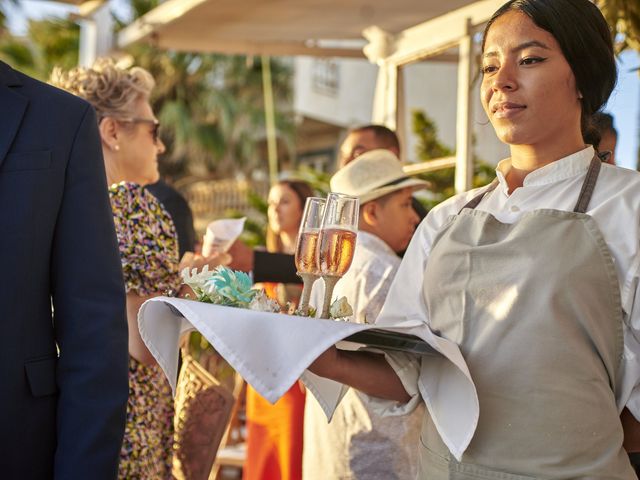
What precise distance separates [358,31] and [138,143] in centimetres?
310

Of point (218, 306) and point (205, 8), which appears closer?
point (218, 306)

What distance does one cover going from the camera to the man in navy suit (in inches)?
84.7

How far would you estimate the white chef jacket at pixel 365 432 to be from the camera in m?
3.30

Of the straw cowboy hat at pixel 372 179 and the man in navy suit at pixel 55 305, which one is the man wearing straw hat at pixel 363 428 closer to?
the straw cowboy hat at pixel 372 179

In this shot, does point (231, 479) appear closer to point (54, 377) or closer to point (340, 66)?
point (54, 377)

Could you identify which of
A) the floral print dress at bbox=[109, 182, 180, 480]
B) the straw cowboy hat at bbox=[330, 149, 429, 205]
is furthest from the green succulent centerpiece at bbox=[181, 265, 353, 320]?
the straw cowboy hat at bbox=[330, 149, 429, 205]

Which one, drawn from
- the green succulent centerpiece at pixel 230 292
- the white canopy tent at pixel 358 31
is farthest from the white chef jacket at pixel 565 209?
the white canopy tent at pixel 358 31

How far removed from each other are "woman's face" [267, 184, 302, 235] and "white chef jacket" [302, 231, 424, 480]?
8.05ft

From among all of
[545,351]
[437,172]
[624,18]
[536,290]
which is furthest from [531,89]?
[437,172]

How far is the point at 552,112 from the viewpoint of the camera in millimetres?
2225

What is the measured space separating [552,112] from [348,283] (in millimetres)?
1351

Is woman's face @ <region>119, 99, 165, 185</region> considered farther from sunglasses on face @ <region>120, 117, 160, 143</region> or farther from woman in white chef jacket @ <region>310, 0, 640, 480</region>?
woman in white chef jacket @ <region>310, 0, 640, 480</region>

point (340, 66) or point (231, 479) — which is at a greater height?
point (340, 66)

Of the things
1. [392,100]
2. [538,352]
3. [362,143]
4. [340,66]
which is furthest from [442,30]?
[340,66]
